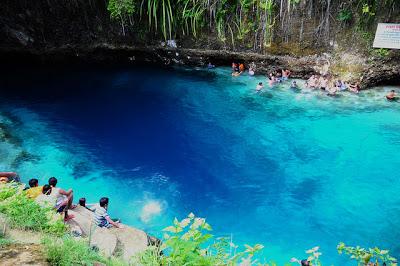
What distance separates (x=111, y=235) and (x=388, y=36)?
1087 centimetres

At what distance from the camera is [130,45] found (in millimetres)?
16125

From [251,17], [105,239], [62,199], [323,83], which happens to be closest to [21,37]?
[251,17]

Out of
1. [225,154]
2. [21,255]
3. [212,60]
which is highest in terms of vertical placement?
[21,255]

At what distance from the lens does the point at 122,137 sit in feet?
36.2

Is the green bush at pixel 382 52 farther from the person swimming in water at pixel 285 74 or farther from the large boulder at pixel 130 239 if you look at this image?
the large boulder at pixel 130 239

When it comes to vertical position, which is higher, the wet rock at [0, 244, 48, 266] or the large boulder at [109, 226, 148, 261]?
the wet rock at [0, 244, 48, 266]

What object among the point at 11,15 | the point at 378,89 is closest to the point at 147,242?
the point at 378,89

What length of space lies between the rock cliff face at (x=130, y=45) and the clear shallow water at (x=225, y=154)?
112 cm

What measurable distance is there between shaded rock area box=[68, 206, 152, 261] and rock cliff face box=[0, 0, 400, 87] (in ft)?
31.6

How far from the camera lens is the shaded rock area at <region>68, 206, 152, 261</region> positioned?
554cm

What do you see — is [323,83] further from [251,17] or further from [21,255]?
[21,255]

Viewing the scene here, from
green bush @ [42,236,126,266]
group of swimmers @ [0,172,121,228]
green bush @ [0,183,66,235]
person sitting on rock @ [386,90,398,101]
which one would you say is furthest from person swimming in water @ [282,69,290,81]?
green bush @ [42,236,126,266]

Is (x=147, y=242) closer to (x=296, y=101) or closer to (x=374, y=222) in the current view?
(x=374, y=222)

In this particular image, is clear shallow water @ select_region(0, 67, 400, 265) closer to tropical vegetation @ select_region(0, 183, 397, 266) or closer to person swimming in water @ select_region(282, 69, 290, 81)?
person swimming in water @ select_region(282, 69, 290, 81)
